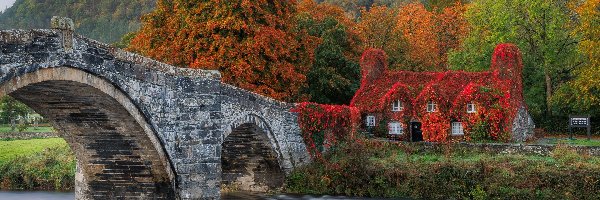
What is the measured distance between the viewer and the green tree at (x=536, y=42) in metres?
38.2

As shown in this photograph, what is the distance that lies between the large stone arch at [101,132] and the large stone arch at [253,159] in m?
4.86

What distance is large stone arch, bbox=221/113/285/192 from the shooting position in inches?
888

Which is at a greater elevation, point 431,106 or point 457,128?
point 431,106

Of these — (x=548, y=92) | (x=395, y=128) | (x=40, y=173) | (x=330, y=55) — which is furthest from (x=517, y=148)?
(x=40, y=173)

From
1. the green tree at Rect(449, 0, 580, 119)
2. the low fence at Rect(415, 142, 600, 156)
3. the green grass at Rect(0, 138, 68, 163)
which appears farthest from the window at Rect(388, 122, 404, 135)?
the green grass at Rect(0, 138, 68, 163)

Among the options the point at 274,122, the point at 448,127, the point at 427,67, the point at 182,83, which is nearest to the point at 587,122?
the point at 448,127

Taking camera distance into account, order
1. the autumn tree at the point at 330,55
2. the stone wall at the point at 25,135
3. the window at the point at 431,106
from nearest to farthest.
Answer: the window at the point at 431,106
the autumn tree at the point at 330,55
the stone wall at the point at 25,135

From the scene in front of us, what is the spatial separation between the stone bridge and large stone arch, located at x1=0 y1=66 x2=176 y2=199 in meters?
0.02

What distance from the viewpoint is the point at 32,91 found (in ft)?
45.4

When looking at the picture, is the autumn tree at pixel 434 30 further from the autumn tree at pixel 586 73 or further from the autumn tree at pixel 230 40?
the autumn tree at pixel 230 40

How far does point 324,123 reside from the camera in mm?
25688

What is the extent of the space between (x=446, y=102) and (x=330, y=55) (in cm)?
650

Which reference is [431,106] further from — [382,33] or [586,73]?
[382,33]

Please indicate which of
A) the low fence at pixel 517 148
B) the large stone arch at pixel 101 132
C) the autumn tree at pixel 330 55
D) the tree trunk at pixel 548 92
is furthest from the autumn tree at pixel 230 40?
the tree trunk at pixel 548 92
